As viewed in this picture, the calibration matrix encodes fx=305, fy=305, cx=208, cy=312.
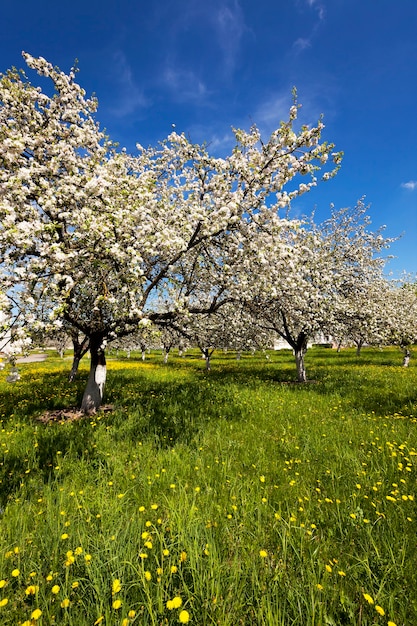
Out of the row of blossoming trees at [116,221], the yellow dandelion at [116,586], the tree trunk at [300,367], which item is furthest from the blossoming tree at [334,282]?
the yellow dandelion at [116,586]

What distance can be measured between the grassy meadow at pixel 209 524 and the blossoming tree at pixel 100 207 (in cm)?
306

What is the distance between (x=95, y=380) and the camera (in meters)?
11.3

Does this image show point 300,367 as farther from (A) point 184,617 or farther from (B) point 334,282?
(A) point 184,617

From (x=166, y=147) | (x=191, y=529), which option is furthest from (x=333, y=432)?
(x=166, y=147)

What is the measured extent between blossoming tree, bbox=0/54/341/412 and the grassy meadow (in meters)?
3.06

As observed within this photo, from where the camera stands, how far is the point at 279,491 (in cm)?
499

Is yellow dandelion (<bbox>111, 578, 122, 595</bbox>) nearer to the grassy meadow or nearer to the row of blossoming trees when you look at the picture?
the grassy meadow

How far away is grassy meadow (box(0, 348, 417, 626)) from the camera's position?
2.87 m

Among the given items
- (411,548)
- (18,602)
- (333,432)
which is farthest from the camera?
(333,432)

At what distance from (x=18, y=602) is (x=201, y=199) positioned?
9.13 metres

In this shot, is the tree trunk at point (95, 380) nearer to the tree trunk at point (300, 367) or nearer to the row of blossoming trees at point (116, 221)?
the row of blossoming trees at point (116, 221)

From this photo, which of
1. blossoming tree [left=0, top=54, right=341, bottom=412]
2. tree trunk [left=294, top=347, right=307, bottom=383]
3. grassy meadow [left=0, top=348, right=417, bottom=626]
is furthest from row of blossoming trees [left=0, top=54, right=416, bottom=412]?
tree trunk [left=294, top=347, right=307, bottom=383]

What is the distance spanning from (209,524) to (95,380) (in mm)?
8452

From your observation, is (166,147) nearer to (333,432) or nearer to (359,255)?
(333,432)
